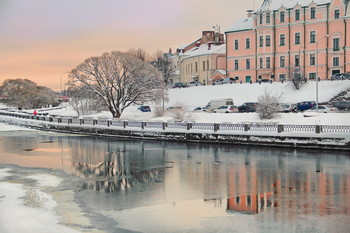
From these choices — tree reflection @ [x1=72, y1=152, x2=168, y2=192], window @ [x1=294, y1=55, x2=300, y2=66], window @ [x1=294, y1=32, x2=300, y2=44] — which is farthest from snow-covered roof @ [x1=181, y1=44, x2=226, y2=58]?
tree reflection @ [x1=72, y1=152, x2=168, y2=192]

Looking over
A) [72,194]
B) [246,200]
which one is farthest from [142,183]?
[246,200]

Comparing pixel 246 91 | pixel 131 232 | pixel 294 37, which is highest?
pixel 294 37

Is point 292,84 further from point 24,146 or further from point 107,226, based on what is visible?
point 107,226

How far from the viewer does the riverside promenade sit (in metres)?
34.0

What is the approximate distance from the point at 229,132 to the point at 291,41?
42.6 m

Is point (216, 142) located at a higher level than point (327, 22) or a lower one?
lower

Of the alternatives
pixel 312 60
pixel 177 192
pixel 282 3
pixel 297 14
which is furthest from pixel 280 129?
pixel 282 3

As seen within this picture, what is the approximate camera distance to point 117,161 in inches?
1179

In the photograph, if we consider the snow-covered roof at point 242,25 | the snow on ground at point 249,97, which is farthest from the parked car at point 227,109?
the snow-covered roof at point 242,25

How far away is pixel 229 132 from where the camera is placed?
3941 cm

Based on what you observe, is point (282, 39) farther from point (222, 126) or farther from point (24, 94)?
point (24, 94)

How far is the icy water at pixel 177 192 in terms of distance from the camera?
14.4 metres

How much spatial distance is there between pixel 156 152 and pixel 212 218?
800 inches

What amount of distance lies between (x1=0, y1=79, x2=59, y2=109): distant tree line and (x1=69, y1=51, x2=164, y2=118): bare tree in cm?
8196
